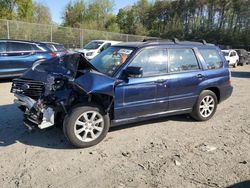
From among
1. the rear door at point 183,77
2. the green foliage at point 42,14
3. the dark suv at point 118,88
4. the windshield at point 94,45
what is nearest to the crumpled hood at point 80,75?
the dark suv at point 118,88

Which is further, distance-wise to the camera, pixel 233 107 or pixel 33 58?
pixel 33 58

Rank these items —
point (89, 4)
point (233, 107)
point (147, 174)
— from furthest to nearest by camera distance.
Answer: point (89, 4) < point (233, 107) < point (147, 174)

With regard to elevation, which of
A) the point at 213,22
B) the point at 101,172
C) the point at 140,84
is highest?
the point at 213,22

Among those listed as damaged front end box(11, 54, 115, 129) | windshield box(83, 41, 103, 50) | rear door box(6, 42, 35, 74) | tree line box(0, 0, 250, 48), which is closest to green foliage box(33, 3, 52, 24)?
tree line box(0, 0, 250, 48)

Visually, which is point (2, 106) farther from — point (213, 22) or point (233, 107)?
point (213, 22)

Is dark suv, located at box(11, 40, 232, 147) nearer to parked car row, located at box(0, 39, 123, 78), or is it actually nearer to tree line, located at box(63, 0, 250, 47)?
parked car row, located at box(0, 39, 123, 78)

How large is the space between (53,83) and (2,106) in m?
3.26

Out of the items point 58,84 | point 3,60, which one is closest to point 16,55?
point 3,60

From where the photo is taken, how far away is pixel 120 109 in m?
5.33

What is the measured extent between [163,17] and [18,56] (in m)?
56.9

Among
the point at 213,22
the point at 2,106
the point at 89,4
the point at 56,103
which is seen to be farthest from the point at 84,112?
the point at 89,4

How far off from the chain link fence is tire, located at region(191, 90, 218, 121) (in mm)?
16671

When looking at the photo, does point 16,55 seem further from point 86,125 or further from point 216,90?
point 216,90

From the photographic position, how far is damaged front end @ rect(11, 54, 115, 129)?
191 inches
